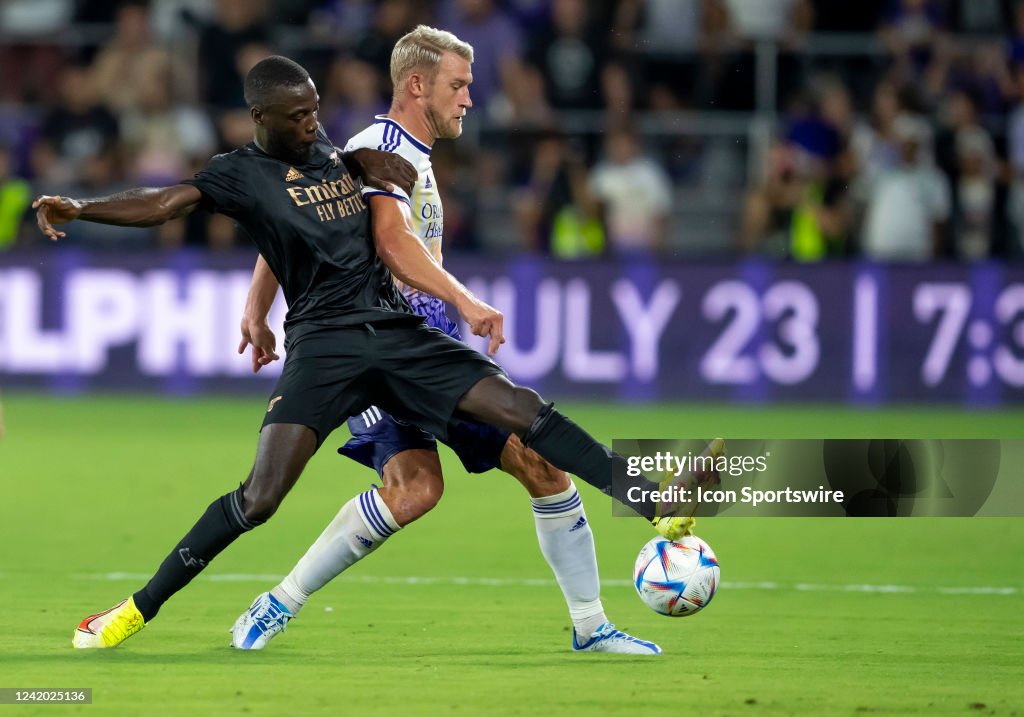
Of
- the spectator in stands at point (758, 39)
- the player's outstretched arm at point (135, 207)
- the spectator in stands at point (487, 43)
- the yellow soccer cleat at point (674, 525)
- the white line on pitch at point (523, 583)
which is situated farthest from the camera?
the spectator in stands at point (758, 39)

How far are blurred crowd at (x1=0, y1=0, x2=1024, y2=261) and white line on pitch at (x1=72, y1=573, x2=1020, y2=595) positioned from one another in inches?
315

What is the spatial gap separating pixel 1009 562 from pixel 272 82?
4.62 meters

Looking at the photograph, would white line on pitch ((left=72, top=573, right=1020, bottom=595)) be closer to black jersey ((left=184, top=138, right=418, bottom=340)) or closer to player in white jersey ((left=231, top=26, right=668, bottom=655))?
player in white jersey ((left=231, top=26, right=668, bottom=655))

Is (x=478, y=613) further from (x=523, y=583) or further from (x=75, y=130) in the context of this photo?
(x=75, y=130)

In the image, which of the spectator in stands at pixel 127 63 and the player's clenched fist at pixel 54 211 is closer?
the player's clenched fist at pixel 54 211

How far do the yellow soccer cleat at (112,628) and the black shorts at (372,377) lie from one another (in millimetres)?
863

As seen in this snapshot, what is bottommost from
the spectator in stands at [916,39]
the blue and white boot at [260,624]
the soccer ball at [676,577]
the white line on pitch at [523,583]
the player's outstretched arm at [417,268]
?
the white line on pitch at [523,583]

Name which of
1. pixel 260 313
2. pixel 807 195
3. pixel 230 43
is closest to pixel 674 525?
pixel 260 313

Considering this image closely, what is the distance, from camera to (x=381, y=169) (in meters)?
6.11

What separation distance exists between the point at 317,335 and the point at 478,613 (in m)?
1.57

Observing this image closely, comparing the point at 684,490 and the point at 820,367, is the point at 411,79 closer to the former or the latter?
the point at 684,490

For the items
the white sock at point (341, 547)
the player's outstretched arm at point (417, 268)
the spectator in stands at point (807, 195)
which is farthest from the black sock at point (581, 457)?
the spectator in stands at point (807, 195)

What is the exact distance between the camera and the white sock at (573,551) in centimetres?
611

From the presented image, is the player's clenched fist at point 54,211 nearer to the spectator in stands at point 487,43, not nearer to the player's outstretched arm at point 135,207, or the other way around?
the player's outstretched arm at point 135,207
